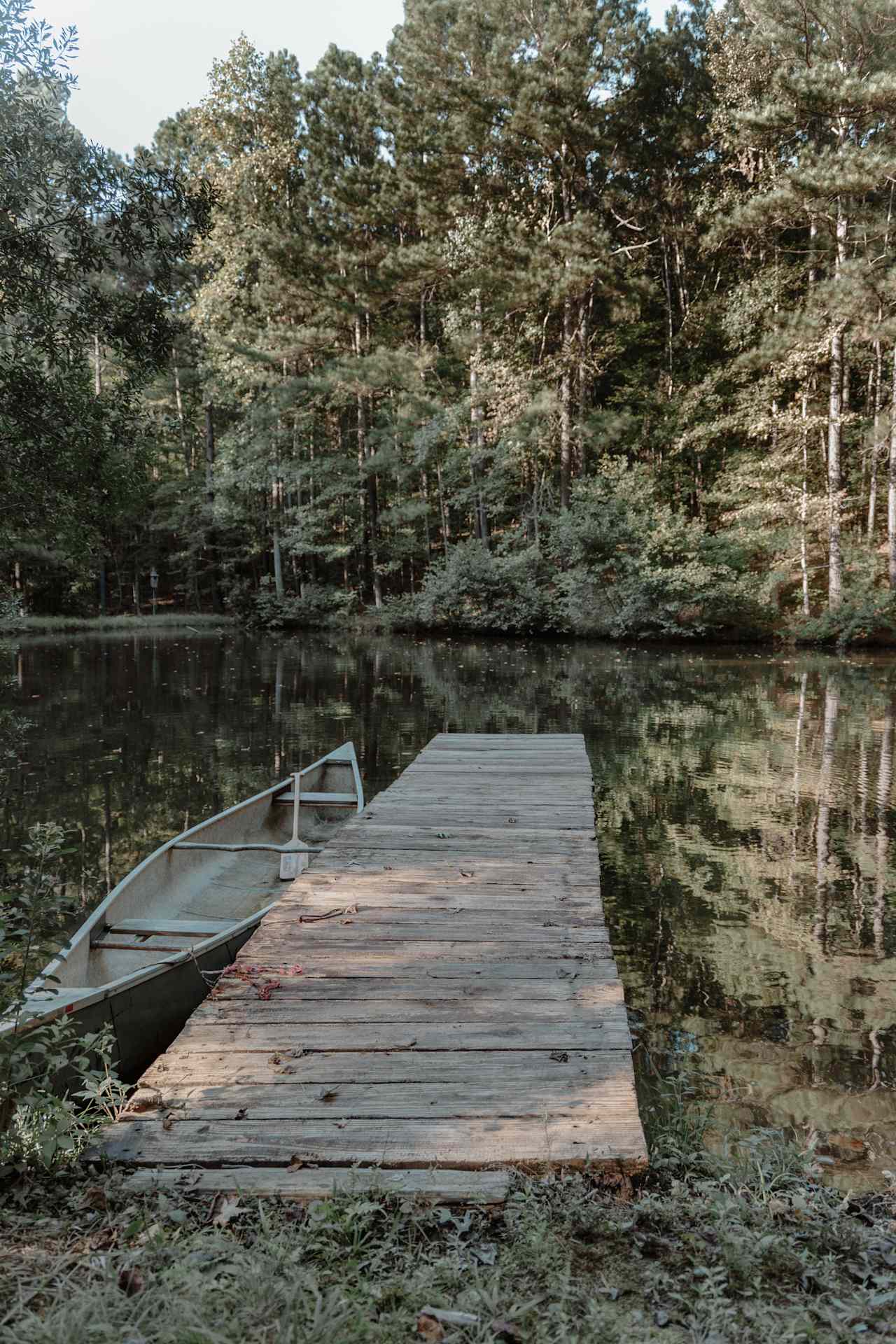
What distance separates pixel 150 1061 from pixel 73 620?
1307 inches

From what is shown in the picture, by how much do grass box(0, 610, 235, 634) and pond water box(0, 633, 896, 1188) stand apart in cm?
1236

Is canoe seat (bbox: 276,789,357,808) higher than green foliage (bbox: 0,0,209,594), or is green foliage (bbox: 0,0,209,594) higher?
green foliage (bbox: 0,0,209,594)

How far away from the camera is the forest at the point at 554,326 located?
73.1ft

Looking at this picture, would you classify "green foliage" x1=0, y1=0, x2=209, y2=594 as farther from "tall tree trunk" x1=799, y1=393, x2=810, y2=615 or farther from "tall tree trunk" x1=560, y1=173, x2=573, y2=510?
"tall tree trunk" x1=560, y1=173, x2=573, y2=510

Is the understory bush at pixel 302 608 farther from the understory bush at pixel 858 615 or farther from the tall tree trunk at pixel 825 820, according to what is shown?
the tall tree trunk at pixel 825 820

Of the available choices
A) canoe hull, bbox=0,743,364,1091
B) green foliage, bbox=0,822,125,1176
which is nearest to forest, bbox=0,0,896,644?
canoe hull, bbox=0,743,364,1091

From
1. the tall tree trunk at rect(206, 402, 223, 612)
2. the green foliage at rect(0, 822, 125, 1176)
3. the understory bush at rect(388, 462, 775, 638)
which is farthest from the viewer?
the tall tree trunk at rect(206, 402, 223, 612)

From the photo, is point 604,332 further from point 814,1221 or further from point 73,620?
point 814,1221

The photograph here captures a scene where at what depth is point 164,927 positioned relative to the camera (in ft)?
15.2

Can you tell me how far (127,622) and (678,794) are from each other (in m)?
31.1

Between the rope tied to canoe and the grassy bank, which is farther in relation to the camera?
the grassy bank

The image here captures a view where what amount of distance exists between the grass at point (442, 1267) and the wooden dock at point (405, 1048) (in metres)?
0.13

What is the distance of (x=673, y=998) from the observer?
15.6 feet

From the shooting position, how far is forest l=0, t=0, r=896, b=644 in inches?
877
